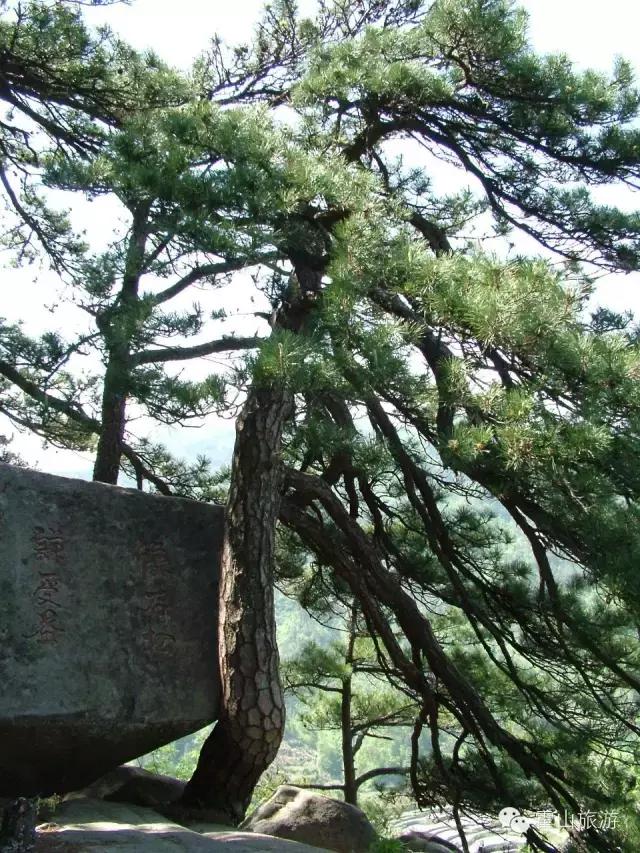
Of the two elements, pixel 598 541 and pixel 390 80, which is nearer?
pixel 598 541

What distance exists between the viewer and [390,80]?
12.6ft

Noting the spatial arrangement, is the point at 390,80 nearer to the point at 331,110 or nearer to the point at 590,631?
the point at 331,110

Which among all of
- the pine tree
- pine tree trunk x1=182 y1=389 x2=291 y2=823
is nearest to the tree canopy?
pine tree trunk x1=182 y1=389 x2=291 y2=823

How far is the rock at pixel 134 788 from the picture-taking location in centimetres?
375

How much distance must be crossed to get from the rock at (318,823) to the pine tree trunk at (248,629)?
0.43 meters

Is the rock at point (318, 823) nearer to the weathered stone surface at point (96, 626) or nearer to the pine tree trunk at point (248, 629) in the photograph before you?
the pine tree trunk at point (248, 629)

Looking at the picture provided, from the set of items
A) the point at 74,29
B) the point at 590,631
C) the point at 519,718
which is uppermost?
the point at 74,29

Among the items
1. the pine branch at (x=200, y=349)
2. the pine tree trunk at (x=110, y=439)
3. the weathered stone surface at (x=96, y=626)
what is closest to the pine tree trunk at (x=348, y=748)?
the pine tree trunk at (x=110, y=439)

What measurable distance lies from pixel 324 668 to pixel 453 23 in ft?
12.5

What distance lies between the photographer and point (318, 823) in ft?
12.7

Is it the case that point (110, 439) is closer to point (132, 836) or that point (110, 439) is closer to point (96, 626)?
point (96, 626)

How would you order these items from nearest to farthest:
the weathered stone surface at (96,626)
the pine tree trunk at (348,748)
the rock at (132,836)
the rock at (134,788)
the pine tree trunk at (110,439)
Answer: the rock at (132,836)
the weathered stone surface at (96,626)
the rock at (134,788)
the pine tree trunk at (110,439)
the pine tree trunk at (348,748)

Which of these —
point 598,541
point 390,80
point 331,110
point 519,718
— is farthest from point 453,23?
point 519,718

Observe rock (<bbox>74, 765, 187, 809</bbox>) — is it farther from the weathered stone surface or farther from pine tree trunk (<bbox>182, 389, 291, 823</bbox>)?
pine tree trunk (<bbox>182, 389, 291, 823</bbox>)
